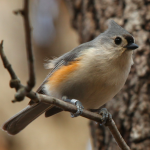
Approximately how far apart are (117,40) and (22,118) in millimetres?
1447

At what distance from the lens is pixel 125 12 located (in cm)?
388

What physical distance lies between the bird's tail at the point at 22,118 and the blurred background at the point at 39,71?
1.29 m

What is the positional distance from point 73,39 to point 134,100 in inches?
127

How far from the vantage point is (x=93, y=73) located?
270 centimetres

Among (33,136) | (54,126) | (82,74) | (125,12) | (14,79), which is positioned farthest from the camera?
(54,126)

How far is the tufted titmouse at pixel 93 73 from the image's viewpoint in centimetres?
273

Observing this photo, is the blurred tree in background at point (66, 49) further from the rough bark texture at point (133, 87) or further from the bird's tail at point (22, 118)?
the bird's tail at point (22, 118)

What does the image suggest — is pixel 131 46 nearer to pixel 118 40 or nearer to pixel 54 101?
pixel 118 40

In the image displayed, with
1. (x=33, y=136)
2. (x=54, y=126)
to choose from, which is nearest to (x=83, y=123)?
(x=54, y=126)

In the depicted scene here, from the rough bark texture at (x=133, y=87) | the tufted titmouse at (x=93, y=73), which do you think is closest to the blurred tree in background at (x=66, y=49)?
the rough bark texture at (x=133, y=87)

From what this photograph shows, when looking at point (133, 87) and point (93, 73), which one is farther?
point (133, 87)

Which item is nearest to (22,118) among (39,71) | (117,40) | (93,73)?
(93,73)

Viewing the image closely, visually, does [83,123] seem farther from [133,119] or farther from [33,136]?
[133,119]

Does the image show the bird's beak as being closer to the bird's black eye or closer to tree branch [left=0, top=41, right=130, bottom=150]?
the bird's black eye
